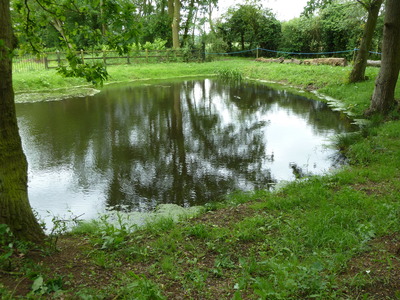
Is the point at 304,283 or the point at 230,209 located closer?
the point at 304,283

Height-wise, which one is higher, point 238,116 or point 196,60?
point 196,60

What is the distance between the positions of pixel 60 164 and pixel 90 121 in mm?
4062

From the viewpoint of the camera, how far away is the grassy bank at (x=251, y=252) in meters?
2.86

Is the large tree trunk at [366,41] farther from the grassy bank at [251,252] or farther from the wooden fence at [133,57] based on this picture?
the wooden fence at [133,57]

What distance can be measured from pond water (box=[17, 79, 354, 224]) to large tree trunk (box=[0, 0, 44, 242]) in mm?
2027

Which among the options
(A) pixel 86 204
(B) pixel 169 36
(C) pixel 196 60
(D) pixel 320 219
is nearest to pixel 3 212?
(A) pixel 86 204

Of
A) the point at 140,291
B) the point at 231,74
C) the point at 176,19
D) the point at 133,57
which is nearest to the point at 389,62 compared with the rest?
the point at 140,291

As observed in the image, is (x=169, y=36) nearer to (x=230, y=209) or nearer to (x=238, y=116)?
(x=238, y=116)

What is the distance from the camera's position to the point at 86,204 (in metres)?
5.71

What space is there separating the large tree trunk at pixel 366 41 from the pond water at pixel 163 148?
86.5 inches

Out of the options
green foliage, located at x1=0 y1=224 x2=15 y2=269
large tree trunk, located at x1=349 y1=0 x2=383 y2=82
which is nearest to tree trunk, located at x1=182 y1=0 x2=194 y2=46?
large tree trunk, located at x1=349 y1=0 x2=383 y2=82

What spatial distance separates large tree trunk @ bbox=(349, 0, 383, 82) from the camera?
13.0m

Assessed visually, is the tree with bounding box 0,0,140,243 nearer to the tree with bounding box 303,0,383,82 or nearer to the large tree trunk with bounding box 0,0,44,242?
the large tree trunk with bounding box 0,0,44,242

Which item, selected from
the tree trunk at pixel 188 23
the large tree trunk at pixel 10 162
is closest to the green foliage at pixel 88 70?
the large tree trunk at pixel 10 162
